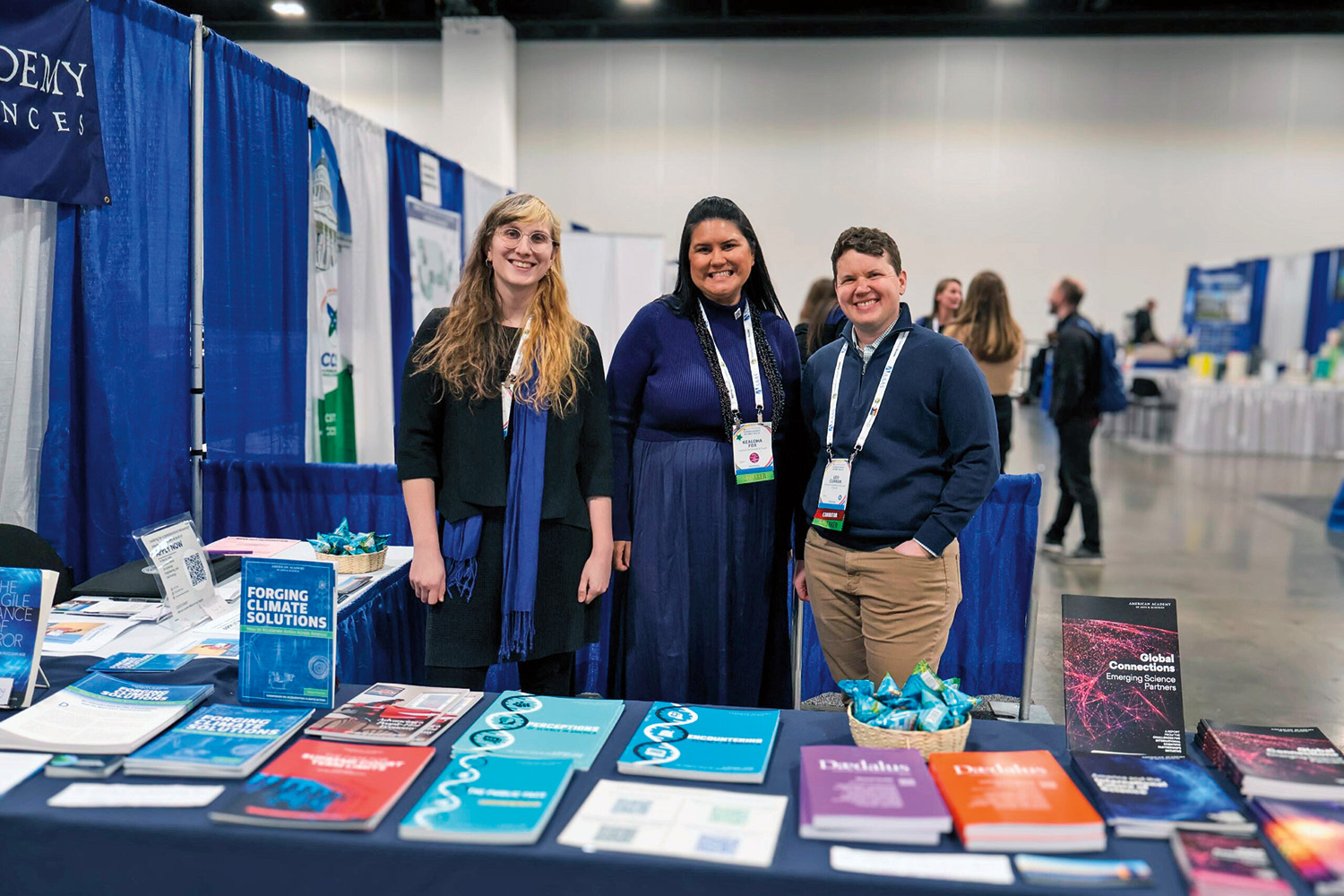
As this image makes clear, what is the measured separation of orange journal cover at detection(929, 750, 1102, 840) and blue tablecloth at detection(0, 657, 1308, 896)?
0.15 ft

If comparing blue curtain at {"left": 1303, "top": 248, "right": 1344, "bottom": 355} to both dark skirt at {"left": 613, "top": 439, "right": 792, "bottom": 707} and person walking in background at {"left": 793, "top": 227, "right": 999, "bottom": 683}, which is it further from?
dark skirt at {"left": 613, "top": 439, "right": 792, "bottom": 707}

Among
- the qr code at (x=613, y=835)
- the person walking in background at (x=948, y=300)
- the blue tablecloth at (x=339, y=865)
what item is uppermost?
the person walking in background at (x=948, y=300)

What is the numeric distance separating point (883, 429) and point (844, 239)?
37cm

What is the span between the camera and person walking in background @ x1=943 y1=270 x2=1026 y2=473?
14.7ft

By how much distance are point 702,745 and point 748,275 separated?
42.1 inches

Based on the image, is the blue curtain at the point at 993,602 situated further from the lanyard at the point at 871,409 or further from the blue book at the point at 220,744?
the blue book at the point at 220,744

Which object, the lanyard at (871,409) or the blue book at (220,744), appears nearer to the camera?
the blue book at (220,744)

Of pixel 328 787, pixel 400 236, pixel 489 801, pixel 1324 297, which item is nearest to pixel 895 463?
pixel 489 801

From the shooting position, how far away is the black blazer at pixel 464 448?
5.76 ft

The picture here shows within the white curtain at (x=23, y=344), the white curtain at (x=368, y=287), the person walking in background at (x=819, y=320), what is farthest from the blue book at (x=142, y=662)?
the white curtain at (x=368, y=287)

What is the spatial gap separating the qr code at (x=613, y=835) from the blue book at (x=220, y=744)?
46 centimetres

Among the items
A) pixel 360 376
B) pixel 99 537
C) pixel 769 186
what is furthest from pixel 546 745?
pixel 769 186

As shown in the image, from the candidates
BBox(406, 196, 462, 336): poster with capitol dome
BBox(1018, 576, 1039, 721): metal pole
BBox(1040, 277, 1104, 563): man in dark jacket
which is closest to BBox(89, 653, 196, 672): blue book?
BBox(1018, 576, 1039, 721): metal pole

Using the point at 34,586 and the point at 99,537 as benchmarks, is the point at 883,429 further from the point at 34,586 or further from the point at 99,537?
the point at 99,537
